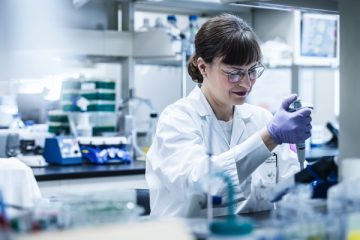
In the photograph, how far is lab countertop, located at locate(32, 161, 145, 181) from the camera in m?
3.51

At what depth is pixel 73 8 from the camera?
4562mm

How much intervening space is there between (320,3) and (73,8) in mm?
2983

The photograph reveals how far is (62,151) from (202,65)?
203cm

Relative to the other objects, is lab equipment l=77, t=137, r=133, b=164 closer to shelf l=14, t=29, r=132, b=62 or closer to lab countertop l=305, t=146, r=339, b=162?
shelf l=14, t=29, r=132, b=62

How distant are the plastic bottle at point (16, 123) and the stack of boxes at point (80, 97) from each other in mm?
322

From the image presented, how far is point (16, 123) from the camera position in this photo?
154 inches

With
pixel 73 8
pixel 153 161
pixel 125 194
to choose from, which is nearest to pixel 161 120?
pixel 153 161

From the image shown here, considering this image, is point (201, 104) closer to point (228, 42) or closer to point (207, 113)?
point (207, 113)

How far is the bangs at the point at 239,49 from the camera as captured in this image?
1.97m

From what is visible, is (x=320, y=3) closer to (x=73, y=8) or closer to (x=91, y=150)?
(x=91, y=150)

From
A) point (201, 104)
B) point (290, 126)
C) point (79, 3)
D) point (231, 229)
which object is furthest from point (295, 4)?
point (79, 3)

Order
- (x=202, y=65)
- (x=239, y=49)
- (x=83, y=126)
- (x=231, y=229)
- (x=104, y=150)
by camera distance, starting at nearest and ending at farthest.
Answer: (x=231, y=229) → (x=239, y=49) → (x=202, y=65) → (x=104, y=150) → (x=83, y=126)

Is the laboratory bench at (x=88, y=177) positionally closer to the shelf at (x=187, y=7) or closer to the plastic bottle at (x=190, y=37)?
the plastic bottle at (x=190, y=37)

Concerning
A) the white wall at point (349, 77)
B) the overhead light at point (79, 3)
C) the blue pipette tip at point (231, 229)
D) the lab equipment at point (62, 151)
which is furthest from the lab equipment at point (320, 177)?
the overhead light at point (79, 3)
